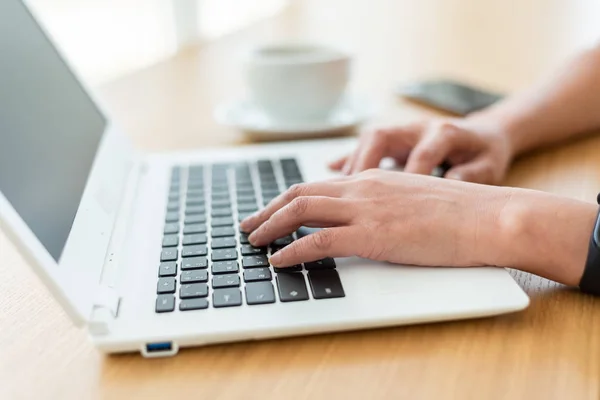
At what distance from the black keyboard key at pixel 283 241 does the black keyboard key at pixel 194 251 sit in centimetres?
6

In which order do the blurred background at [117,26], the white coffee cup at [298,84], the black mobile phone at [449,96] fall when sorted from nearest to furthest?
the white coffee cup at [298,84] → the black mobile phone at [449,96] → the blurred background at [117,26]

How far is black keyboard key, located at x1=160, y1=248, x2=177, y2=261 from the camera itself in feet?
1.94

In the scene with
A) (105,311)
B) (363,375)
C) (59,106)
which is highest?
(59,106)

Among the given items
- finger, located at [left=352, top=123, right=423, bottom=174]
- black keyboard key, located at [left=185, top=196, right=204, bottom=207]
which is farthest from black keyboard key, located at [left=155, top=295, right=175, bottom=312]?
finger, located at [left=352, top=123, right=423, bottom=174]

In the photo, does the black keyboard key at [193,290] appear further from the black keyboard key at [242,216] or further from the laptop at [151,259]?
the black keyboard key at [242,216]

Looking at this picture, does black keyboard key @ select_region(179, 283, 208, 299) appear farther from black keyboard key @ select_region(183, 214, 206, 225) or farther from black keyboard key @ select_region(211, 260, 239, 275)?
black keyboard key @ select_region(183, 214, 206, 225)

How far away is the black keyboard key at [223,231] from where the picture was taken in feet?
2.09

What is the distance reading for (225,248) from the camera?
23.8 inches

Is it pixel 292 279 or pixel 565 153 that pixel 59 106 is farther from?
pixel 565 153

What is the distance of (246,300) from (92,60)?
81.8 inches

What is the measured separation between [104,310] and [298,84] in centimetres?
51

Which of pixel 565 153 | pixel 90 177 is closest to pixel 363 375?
pixel 90 177

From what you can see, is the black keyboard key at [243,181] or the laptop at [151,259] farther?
the black keyboard key at [243,181]

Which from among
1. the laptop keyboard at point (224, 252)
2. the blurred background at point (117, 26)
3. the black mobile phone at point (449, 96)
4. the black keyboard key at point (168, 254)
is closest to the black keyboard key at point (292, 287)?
the laptop keyboard at point (224, 252)
